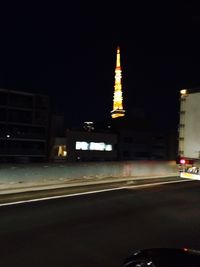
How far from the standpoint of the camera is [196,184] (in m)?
19.5

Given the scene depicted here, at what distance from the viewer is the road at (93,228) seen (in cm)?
757

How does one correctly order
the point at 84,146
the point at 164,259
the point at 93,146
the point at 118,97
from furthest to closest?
the point at 118,97 → the point at 93,146 → the point at 84,146 → the point at 164,259

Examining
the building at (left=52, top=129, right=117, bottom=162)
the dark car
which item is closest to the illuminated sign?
the building at (left=52, top=129, right=117, bottom=162)

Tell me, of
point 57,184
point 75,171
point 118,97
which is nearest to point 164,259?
point 57,184

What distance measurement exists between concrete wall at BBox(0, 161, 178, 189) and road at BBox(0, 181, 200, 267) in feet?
8.44

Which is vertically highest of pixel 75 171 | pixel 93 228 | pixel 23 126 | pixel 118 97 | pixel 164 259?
pixel 118 97

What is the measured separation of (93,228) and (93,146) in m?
105

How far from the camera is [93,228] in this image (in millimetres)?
9898

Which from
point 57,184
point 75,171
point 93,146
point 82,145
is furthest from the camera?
point 93,146

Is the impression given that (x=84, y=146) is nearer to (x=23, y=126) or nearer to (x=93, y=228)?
(x=23, y=126)

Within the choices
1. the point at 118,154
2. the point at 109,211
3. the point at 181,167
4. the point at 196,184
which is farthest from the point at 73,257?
the point at 118,154

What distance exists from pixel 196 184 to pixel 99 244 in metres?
11.7

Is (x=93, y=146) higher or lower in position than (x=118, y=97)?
lower

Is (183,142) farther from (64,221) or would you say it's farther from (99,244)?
(99,244)
